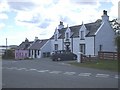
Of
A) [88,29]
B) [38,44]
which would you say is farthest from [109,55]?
[38,44]

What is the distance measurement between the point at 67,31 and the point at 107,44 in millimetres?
10701

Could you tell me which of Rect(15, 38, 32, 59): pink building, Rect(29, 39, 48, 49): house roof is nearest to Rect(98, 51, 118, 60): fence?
Rect(29, 39, 48, 49): house roof

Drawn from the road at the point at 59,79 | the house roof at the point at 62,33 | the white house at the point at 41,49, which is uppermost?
the house roof at the point at 62,33

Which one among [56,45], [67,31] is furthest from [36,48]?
[67,31]

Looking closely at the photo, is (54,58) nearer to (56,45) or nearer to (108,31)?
(108,31)

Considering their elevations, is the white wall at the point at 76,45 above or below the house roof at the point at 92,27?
below

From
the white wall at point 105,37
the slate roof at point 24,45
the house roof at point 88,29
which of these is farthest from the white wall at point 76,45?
the slate roof at point 24,45

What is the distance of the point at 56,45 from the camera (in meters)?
69.8

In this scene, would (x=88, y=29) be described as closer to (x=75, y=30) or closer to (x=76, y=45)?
(x=76, y=45)

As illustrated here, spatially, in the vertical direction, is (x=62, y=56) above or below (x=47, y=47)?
below

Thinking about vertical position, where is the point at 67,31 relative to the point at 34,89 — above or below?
above

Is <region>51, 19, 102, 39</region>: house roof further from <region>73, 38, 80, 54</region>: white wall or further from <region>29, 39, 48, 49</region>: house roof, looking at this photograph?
<region>29, 39, 48, 49</region>: house roof

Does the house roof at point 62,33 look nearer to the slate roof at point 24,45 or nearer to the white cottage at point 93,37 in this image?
the white cottage at point 93,37

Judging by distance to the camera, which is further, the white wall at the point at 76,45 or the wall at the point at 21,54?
the wall at the point at 21,54
